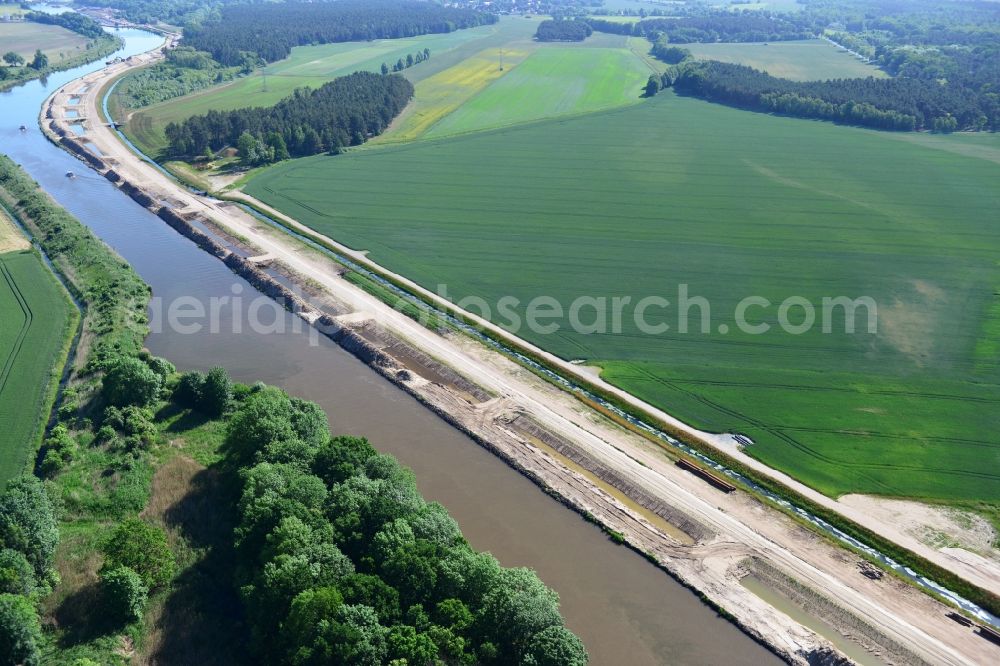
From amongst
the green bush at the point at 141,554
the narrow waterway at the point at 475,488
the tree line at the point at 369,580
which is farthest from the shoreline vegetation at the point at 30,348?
the tree line at the point at 369,580

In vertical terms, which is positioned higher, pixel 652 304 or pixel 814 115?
pixel 814 115

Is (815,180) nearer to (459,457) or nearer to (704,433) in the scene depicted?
(704,433)

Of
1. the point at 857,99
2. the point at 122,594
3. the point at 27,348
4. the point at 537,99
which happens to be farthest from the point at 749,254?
the point at 537,99

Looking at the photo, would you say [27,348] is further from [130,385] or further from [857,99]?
[857,99]

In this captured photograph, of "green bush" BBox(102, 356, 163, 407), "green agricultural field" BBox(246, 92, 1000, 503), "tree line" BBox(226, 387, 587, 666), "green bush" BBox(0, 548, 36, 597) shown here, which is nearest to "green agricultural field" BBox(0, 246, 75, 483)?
"green bush" BBox(102, 356, 163, 407)

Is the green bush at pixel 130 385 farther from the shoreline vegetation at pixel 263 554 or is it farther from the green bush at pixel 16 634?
the green bush at pixel 16 634

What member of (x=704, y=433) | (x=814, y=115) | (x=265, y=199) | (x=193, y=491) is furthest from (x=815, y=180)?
(x=193, y=491)
